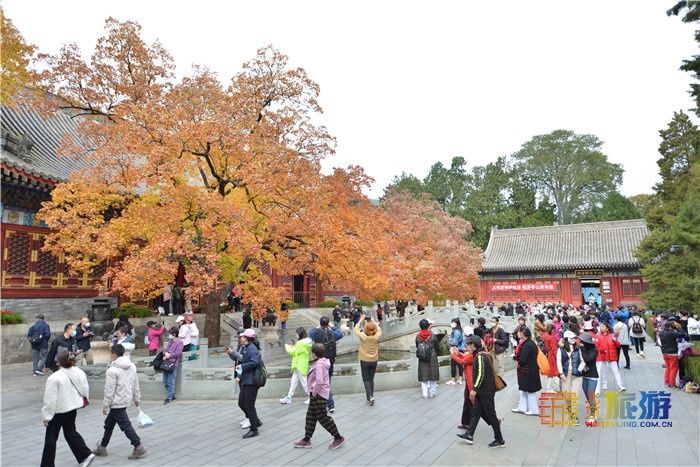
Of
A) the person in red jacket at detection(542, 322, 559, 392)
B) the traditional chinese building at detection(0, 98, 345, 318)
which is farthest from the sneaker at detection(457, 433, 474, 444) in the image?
the traditional chinese building at detection(0, 98, 345, 318)

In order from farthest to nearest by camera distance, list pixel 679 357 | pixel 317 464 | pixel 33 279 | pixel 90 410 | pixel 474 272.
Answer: pixel 474 272
pixel 33 279
pixel 679 357
pixel 90 410
pixel 317 464

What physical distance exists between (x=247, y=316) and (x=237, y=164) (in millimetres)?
5809

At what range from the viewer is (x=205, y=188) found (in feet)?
46.5

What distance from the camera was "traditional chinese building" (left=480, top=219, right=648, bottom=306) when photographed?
36.5m

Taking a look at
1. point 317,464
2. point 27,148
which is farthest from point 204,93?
point 317,464

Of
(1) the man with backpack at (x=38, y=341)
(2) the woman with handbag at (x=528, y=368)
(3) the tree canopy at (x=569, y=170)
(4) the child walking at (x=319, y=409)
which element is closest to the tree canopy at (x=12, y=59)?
(1) the man with backpack at (x=38, y=341)

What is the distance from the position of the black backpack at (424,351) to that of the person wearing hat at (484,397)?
10.7 ft

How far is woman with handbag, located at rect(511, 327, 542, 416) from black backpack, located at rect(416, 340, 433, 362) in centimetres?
224

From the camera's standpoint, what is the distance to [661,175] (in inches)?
1212

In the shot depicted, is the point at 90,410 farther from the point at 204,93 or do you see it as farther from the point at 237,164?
the point at 204,93

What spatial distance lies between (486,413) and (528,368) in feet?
6.31

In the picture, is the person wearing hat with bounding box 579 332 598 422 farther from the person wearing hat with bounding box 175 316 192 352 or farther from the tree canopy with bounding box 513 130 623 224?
the tree canopy with bounding box 513 130 623 224

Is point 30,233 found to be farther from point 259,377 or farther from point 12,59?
point 259,377

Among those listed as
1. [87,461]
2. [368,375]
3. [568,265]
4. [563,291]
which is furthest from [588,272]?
[87,461]
